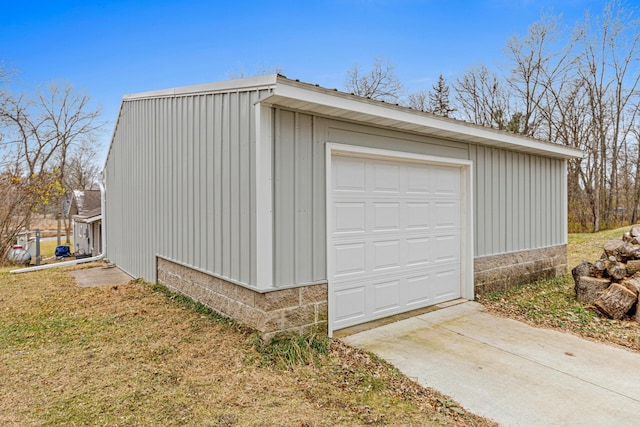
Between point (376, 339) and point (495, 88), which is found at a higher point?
point (495, 88)

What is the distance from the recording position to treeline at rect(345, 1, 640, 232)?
58.6 feet

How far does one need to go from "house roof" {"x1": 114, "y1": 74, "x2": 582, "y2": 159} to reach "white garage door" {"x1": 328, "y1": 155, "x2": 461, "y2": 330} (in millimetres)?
504

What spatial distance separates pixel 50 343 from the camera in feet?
13.3

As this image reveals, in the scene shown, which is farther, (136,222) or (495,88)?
(495,88)

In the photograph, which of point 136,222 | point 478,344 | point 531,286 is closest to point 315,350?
point 478,344

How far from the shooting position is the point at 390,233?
486cm

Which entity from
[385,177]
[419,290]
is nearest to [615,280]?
[419,290]

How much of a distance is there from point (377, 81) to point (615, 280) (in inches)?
688

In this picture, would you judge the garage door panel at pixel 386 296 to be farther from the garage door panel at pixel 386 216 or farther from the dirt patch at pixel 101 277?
the dirt patch at pixel 101 277

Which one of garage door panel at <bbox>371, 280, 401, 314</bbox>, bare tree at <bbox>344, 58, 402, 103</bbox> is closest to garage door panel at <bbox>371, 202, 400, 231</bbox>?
garage door panel at <bbox>371, 280, 401, 314</bbox>

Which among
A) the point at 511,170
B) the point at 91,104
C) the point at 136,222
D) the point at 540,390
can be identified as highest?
the point at 91,104

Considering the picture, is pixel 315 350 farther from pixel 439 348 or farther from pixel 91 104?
pixel 91 104

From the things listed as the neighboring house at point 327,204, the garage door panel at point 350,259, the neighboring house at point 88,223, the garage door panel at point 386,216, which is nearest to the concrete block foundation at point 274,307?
the neighboring house at point 327,204

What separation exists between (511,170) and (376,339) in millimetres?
4139
